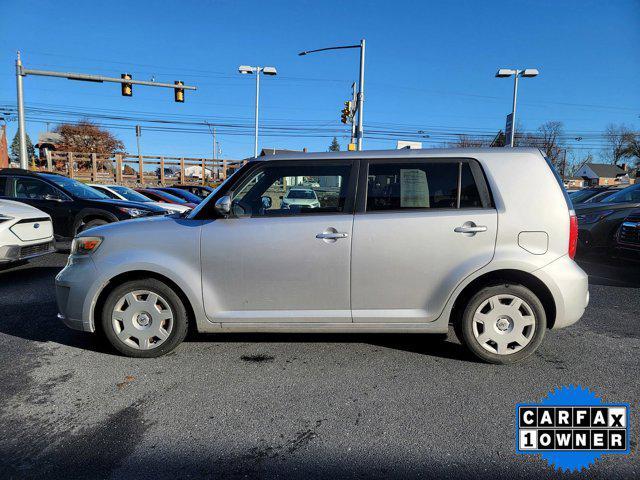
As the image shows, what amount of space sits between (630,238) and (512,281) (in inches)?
204

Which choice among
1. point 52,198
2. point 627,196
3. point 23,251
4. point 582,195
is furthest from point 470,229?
point 582,195

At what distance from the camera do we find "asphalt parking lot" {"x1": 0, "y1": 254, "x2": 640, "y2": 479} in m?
2.27

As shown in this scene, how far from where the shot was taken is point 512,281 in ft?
11.1

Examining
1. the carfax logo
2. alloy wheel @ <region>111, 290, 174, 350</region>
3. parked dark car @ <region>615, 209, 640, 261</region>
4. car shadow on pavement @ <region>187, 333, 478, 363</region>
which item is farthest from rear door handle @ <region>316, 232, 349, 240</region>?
parked dark car @ <region>615, 209, 640, 261</region>

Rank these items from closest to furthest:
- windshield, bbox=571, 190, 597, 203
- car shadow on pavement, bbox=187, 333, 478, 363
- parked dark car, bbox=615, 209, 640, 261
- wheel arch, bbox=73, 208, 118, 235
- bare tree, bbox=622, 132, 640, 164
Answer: car shadow on pavement, bbox=187, 333, 478, 363, parked dark car, bbox=615, 209, 640, 261, wheel arch, bbox=73, 208, 118, 235, windshield, bbox=571, 190, 597, 203, bare tree, bbox=622, 132, 640, 164

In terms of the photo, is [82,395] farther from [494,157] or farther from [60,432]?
[494,157]

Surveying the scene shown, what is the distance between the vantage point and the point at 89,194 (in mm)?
9133

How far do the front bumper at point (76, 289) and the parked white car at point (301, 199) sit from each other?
1.74 meters

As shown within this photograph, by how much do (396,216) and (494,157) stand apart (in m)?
0.97

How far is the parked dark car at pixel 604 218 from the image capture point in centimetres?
844

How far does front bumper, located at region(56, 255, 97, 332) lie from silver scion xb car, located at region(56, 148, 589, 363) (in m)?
0.01

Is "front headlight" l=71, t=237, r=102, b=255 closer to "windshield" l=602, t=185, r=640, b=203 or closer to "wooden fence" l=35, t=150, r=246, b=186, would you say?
"windshield" l=602, t=185, r=640, b=203

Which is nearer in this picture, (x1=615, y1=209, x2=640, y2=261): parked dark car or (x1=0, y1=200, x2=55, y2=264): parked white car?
(x1=0, y1=200, x2=55, y2=264): parked white car

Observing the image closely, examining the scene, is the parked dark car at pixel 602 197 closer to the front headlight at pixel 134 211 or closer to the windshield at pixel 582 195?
the windshield at pixel 582 195
